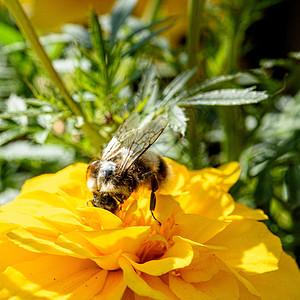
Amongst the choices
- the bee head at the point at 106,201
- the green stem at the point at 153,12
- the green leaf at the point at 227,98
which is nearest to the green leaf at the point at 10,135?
the bee head at the point at 106,201

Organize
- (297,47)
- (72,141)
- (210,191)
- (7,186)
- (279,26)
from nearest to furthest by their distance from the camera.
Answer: (210,191), (72,141), (7,186), (297,47), (279,26)

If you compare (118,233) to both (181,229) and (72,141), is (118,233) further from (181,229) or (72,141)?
(72,141)

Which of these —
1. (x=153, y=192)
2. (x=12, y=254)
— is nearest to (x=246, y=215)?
(x=153, y=192)

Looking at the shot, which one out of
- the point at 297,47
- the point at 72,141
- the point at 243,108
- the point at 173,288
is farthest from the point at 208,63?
the point at 297,47

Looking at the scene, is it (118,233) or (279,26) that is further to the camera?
(279,26)

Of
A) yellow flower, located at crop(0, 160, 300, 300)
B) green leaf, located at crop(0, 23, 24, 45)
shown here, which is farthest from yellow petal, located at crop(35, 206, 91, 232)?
green leaf, located at crop(0, 23, 24, 45)

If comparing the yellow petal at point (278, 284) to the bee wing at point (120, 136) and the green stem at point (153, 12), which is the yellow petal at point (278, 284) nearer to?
the bee wing at point (120, 136)

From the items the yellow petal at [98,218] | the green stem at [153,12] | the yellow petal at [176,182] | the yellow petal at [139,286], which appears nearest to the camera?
the yellow petal at [139,286]
